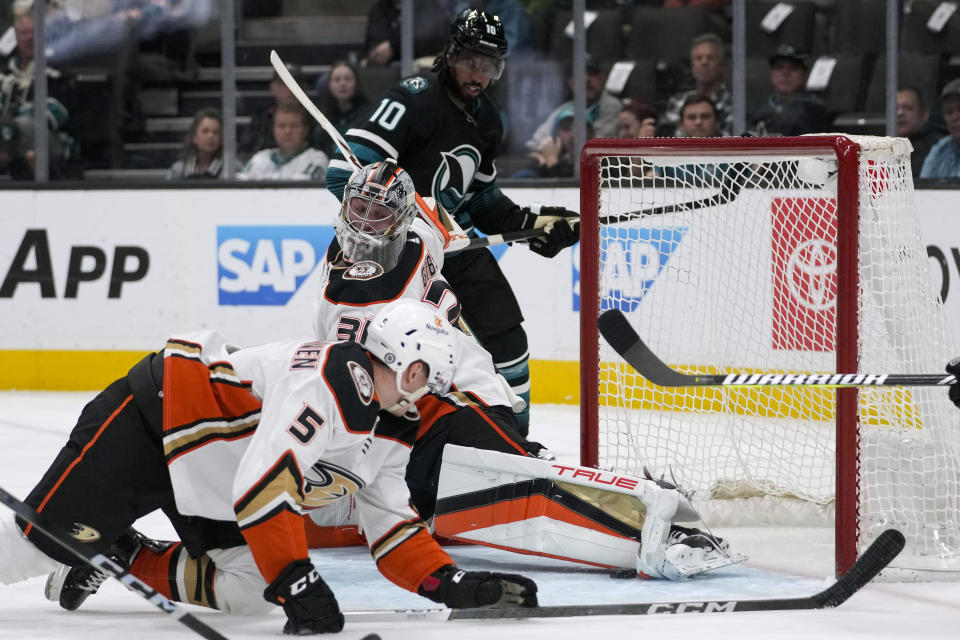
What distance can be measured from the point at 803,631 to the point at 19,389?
4.09m

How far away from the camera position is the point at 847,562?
2.88 meters

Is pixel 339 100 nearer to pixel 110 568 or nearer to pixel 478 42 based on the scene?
pixel 478 42

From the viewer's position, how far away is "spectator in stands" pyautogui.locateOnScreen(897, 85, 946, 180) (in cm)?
519

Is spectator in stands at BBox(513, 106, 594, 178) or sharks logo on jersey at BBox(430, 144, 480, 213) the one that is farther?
spectator in stands at BBox(513, 106, 594, 178)

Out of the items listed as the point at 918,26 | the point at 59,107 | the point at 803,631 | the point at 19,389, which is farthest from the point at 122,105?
the point at 803,631

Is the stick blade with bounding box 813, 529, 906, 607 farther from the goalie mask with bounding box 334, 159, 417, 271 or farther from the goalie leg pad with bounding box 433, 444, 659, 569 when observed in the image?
the goalie mask with bounding box 334, 159, 417, 271

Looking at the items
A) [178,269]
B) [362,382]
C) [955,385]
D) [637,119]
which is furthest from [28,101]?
[955,385]

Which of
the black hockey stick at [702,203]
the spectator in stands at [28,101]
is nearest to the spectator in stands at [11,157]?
the spectator in stands at [28,101]

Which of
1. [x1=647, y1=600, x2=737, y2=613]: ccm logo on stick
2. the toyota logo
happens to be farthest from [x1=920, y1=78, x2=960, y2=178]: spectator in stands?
[x1=647, y1=600, x2=737, y2=613]: ccm logo on stick

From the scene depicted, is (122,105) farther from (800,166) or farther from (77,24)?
(800,166)

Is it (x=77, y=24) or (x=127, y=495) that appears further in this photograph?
(x=77, y=24)

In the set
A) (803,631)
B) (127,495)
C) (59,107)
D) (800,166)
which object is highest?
(59,107)

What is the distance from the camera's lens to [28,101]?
5934 mm

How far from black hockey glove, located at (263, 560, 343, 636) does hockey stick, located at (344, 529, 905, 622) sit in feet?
0.67
